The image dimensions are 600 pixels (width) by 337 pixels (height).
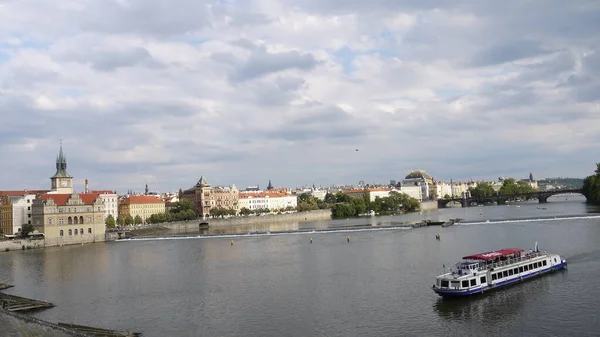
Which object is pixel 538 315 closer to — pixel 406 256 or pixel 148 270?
pixel 406 256

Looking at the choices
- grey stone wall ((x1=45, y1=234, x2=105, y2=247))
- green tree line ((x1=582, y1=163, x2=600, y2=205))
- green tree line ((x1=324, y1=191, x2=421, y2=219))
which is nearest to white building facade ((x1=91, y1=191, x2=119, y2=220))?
grey stone wall ((x1=45, y1=234, x2=105, y2=247))

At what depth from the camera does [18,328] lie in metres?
19.4

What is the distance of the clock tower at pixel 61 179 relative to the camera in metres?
87.2

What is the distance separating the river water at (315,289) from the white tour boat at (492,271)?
0.56 m

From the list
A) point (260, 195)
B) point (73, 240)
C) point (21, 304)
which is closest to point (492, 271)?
point (21, 304)

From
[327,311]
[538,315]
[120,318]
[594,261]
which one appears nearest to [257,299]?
[327,311]

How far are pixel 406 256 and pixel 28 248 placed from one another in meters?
43.6

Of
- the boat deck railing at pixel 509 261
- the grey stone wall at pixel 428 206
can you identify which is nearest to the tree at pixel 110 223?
the grey stone wall at pixel 428 206

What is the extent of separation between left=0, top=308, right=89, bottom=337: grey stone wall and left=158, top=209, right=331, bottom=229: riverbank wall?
70.4 metres

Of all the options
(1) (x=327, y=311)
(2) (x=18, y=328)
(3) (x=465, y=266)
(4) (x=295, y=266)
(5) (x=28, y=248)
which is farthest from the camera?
→ (5) (x=28, y=248)

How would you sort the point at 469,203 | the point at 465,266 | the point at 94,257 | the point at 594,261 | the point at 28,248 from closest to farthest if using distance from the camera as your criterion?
the point at 465,266 < the point at 594,261 < the point at 94,257 < the point at 28,248 < the point at 469,203

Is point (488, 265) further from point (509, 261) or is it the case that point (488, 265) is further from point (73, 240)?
point (73, 240)

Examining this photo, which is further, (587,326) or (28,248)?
(28,248)

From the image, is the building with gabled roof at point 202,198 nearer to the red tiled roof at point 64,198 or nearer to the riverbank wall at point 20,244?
the red tiled roof at point 64,198
